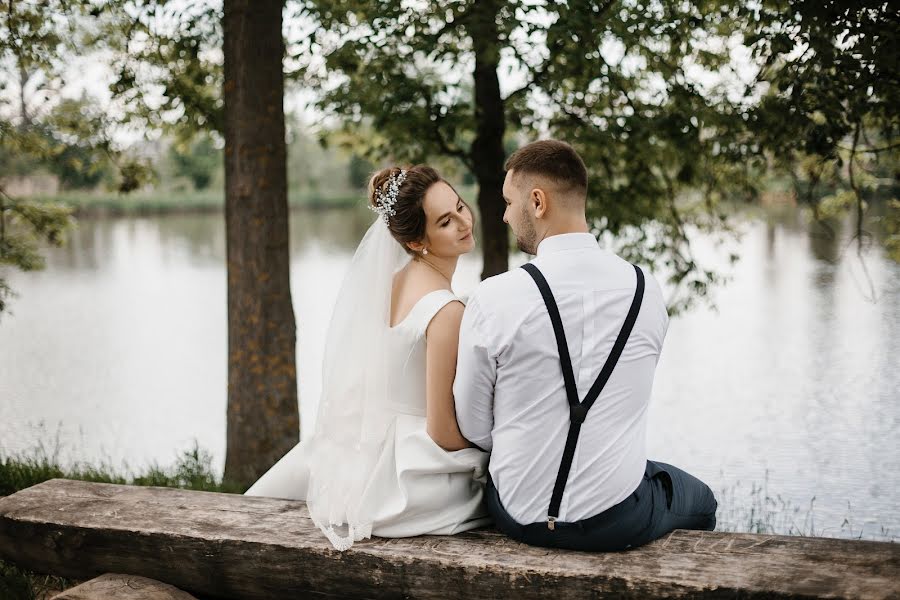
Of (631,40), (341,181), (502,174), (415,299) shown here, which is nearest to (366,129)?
(502,174)

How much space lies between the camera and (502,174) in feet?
22.6

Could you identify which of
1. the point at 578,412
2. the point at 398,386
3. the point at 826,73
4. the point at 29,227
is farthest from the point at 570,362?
the point at 29,227

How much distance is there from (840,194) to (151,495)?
601cm

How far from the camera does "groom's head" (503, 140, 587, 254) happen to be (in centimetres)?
283

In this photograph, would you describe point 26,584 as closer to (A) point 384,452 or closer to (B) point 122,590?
(B) point 122,590

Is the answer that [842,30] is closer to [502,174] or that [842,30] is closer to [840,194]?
[502,174]

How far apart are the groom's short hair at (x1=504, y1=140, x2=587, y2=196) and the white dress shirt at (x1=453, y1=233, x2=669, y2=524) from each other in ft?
0.56

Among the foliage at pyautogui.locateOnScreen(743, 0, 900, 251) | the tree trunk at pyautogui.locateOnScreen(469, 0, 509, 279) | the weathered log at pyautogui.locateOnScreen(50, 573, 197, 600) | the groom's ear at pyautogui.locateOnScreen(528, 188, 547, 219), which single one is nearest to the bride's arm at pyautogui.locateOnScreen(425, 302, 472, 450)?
the groom's ear at pyautogui.locateOnScreen(528, 188, 547, 219)

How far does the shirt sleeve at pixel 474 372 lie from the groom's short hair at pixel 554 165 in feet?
1.43

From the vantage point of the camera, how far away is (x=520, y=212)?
293 cm

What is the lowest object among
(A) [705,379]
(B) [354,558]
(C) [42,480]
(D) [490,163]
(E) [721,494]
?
(E) [721,494]

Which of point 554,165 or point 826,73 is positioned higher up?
point 826,73

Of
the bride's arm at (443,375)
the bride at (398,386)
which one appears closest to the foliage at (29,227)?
the bride at (398,386)

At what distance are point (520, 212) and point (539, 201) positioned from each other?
0.08 metres
